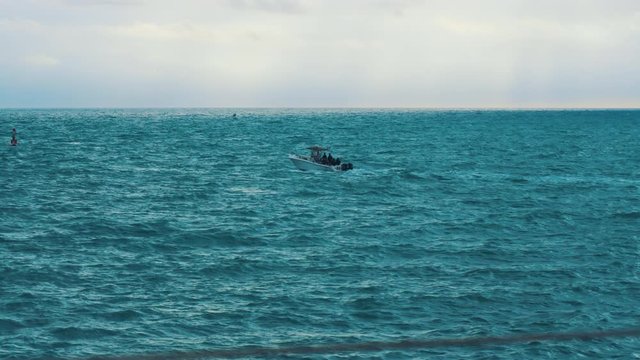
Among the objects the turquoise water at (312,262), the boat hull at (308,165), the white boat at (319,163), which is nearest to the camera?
the turquoise water at (312,262)

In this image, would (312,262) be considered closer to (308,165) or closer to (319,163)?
(319,163)

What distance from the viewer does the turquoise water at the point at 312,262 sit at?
2975 cm

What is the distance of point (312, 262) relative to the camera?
136 feet

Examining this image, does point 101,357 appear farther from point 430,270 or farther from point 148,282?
point 430,270

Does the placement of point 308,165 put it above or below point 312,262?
above

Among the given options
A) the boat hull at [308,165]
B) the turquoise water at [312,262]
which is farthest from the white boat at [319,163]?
the turquoise water at [312,262]

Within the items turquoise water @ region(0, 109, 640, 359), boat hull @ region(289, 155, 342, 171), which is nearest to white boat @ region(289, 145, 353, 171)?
boat hull @ region(289, 155, 342, 171)

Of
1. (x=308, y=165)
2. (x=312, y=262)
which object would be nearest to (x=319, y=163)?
(x=308, y=165)

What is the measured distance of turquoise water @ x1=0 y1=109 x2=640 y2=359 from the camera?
29750mm

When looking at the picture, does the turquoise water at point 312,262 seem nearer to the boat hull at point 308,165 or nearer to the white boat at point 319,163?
the boat hull at point 308,165

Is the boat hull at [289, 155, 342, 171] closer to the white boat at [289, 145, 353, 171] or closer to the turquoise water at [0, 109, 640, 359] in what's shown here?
the white boat at [289, 145, 353, 171]

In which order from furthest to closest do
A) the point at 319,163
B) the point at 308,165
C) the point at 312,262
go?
the point at 308,165, the point at 319,163, the point at 312,262

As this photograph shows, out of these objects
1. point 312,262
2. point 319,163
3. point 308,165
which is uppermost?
point 319,163

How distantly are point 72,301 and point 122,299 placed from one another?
2.10 m
